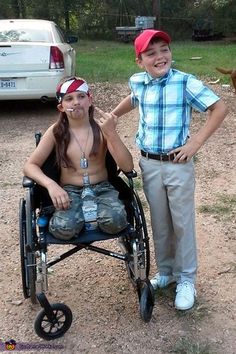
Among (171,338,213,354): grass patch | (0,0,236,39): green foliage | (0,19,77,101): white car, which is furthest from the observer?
(0,0,236,39): green foliage

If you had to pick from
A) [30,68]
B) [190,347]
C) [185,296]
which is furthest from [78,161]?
[30,68]

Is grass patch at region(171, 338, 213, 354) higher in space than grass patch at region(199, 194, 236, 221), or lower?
higher

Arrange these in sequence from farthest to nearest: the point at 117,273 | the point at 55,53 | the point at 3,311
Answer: the point at 55,53 → the point at 117,273 → the point at 3,311

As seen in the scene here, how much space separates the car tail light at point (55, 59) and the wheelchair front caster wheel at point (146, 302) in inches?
202

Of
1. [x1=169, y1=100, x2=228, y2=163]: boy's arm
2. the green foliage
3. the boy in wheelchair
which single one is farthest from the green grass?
[x1=169, y1=100, x2=228, y2=163]: boy's arm

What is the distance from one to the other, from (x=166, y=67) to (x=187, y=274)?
1.20 m

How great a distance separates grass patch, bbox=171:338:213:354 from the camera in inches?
102

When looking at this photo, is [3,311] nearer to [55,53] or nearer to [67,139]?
[67,139]

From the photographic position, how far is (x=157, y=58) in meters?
2.65

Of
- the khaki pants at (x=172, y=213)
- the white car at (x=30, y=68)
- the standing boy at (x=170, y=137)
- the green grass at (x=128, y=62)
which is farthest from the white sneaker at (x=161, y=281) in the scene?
the green grass at (x=128, y=62)

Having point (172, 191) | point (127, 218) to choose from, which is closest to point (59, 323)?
point (127, 218)

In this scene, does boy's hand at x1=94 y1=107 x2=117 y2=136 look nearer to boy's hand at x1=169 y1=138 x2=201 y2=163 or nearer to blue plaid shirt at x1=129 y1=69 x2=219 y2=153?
blue plaid shirt at x1=129 y1=69 x2=219 y2=153

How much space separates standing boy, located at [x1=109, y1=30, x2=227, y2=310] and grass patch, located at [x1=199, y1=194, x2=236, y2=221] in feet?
4.07

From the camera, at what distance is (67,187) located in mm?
2979
